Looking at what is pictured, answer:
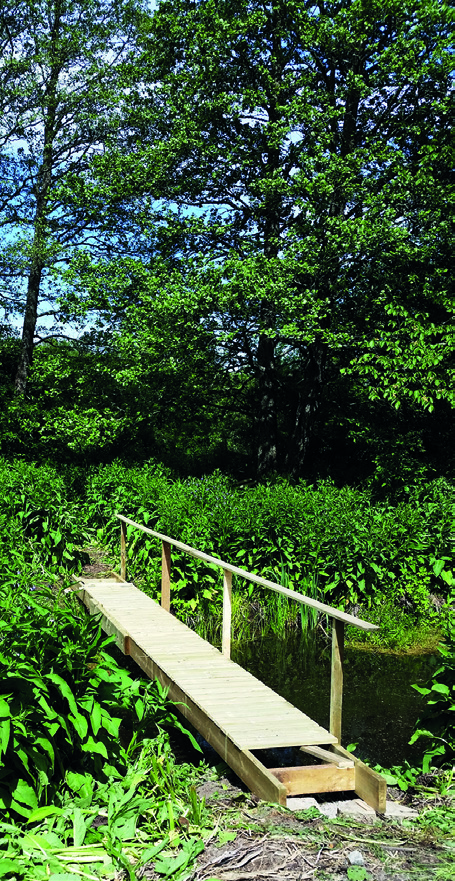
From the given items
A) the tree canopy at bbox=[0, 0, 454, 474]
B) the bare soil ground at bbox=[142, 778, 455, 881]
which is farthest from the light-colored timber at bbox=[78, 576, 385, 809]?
the tree canopy at bbox=[0, 0, 454, 474]

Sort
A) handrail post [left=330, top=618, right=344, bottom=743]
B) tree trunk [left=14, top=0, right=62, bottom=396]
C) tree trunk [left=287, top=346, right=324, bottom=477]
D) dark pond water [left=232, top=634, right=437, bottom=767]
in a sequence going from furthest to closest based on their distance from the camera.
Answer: tree trunk [left=14, top=0, right=62, bottom=396]
tree trunk [left=287, top=346, right=324, bottom=477]
dark pond water [left=232, top=634, right=437, bottom=767]
handrail post [left=330, top=618, right=344, bottom=743]

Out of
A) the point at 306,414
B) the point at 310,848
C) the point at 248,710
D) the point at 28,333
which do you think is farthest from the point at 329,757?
the point at 28,333

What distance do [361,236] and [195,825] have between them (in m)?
11.0

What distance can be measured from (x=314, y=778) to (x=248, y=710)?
0.89 m

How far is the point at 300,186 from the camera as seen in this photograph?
1345cm

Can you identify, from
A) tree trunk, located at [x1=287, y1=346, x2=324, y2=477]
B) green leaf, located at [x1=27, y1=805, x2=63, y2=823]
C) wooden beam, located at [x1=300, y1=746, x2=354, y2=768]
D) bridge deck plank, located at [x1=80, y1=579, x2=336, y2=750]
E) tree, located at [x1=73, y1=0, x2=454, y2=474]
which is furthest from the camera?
tree trunk, located at [x1=287, y1=346, x2=324, y2=477]

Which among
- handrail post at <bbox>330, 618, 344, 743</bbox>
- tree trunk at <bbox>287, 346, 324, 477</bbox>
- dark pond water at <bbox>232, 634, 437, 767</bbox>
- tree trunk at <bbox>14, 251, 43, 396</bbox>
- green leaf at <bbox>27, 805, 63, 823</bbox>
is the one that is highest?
tree trunk at <bbox>14, 251, 43, 396</bbox>

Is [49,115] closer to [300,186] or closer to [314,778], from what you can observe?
[300,186]

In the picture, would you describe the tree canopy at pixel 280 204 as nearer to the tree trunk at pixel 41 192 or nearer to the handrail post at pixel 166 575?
the tree trunk at pixel 41 192

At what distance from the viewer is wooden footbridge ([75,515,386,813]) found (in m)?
4.27

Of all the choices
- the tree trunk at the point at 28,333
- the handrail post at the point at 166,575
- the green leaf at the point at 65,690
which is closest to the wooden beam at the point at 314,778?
the green leaf at the point at 65,690

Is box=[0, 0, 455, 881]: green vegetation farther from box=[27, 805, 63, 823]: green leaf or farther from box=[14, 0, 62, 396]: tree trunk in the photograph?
box=[27, 805, 63, 823]: green leaf

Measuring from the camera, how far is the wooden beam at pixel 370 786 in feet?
13.6

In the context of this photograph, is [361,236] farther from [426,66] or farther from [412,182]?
[426,66]
